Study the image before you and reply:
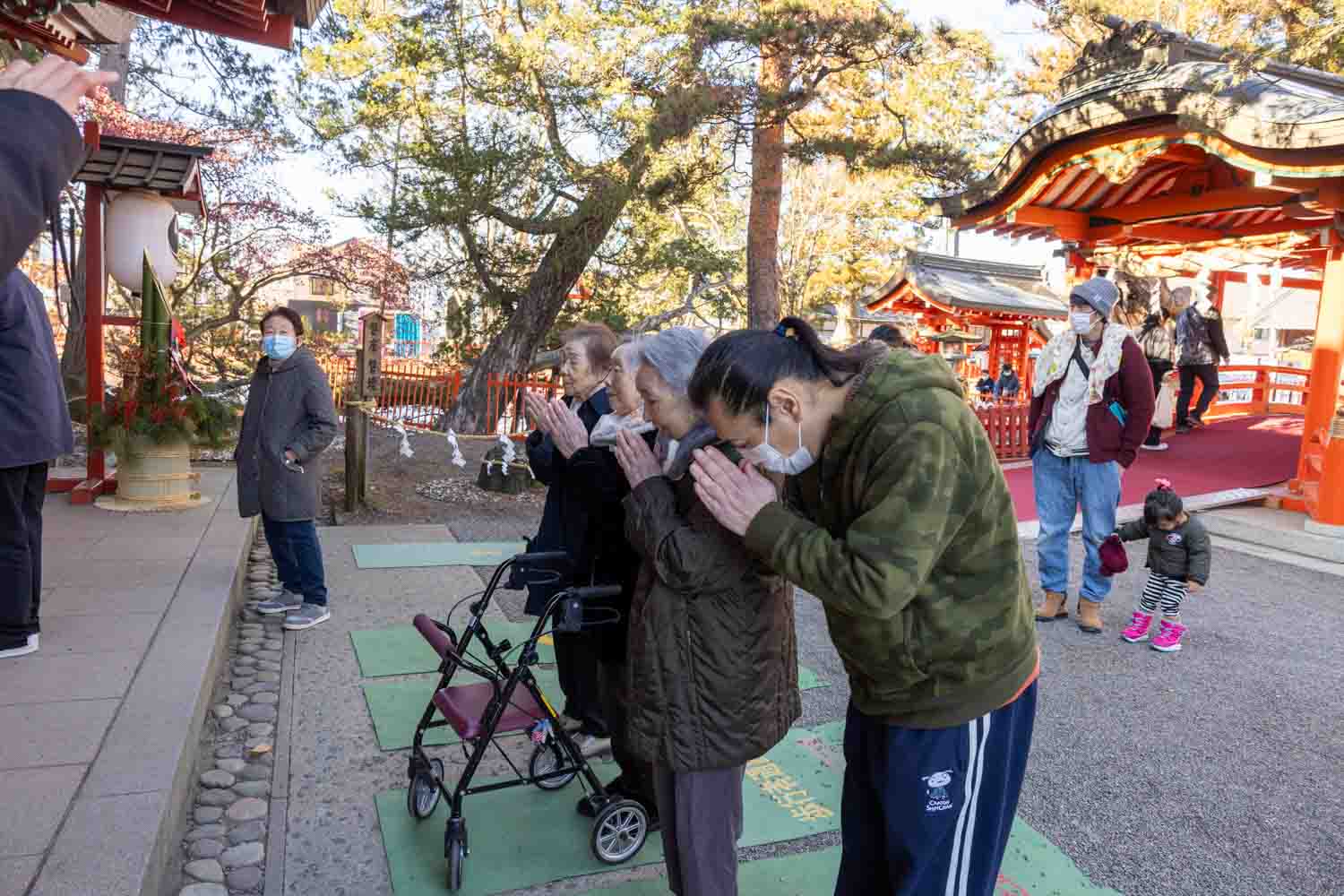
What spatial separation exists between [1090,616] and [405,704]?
384 cm

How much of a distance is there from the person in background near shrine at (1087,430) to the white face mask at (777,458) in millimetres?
3747

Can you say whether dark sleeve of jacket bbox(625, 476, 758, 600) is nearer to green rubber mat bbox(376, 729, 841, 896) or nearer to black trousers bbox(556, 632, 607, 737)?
green rubber mat bbox(376, 729, 841, 896)

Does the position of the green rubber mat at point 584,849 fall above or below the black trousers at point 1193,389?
below

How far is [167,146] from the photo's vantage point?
6.73m

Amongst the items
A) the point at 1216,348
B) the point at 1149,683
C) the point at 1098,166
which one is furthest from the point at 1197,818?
the point at 1216,348

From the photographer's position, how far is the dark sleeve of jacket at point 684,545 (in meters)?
2.09

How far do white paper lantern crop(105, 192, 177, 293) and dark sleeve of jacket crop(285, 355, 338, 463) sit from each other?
3.04 m

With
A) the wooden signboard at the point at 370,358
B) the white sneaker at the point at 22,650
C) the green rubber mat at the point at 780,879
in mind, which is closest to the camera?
the green rubber mat at the point at 780,879

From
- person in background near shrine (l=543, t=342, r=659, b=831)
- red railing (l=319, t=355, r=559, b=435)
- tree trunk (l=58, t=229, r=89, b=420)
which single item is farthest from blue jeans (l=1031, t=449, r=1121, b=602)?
tree trunk (l=58, t=229, r=89, b=420)

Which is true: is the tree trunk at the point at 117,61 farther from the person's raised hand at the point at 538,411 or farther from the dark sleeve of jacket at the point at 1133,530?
the dark sleeve of jacket at the point at 1133,530

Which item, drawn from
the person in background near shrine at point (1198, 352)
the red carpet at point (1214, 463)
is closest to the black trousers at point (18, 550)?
the red carpet at point (1214, 463)

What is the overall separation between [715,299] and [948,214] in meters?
10.4

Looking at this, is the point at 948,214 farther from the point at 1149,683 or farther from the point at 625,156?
the point at 1149,683

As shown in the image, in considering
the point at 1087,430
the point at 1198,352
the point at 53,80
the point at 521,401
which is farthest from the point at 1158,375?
the point at 53,80
